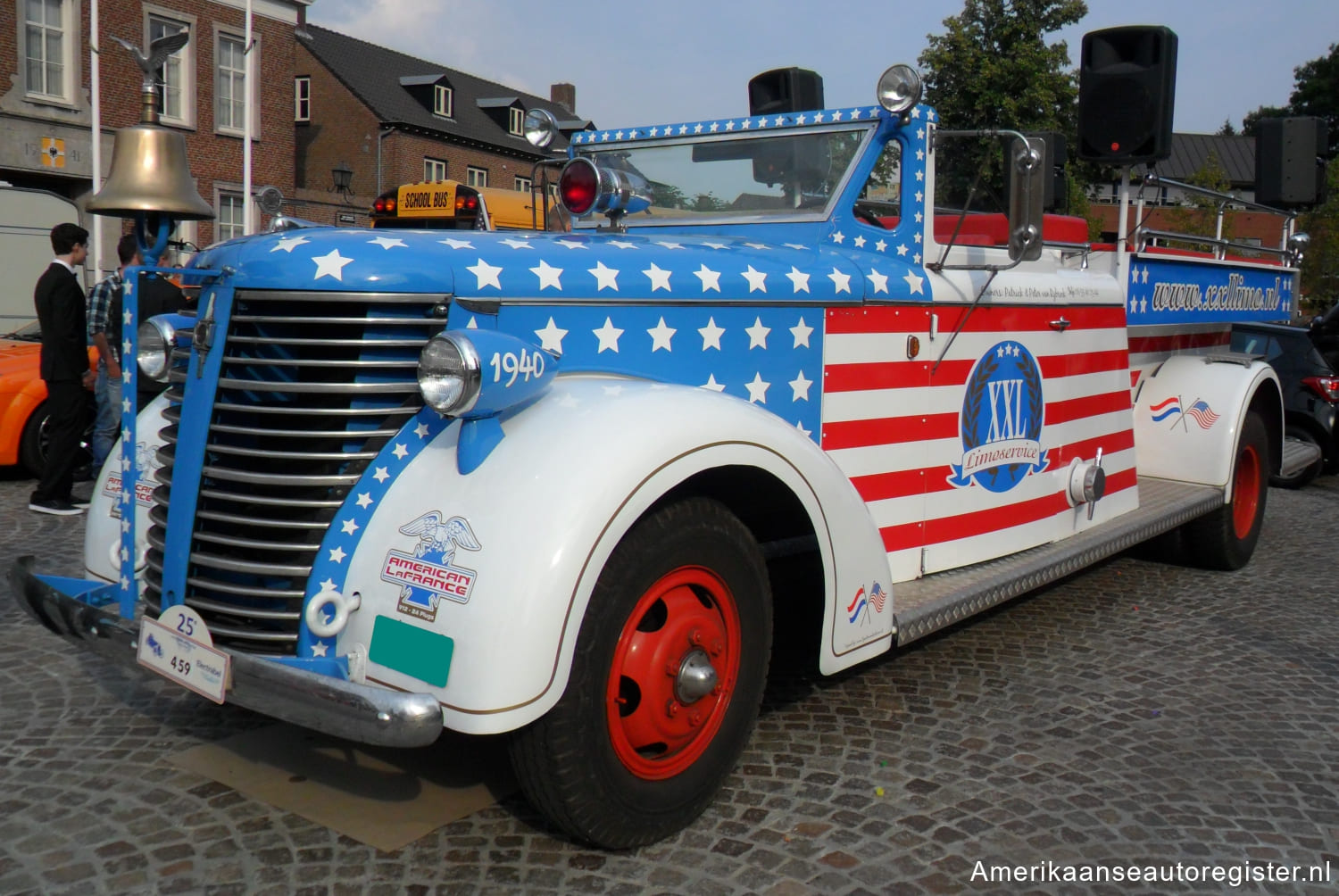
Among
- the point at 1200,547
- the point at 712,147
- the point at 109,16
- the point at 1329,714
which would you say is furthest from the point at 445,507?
the point at 109,16

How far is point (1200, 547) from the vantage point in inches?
254

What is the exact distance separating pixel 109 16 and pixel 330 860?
74.4 ft

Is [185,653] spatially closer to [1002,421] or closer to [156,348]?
[156,348]

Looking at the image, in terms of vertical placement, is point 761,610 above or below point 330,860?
above

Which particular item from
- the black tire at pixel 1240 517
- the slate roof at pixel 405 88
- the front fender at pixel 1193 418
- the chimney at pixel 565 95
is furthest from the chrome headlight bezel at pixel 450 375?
the chimney at pixel 565 95

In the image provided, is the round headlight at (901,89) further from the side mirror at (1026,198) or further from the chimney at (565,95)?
the chimney at (565,95)

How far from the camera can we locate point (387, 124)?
33.3m

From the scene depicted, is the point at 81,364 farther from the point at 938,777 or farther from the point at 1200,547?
the point at 1200,547

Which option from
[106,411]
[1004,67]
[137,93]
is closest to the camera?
[106,411]

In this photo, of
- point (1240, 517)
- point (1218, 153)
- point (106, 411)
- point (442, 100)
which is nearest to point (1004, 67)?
point (442, 100)

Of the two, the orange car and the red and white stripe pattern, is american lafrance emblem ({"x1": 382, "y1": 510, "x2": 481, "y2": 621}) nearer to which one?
the red and white stripe pattern

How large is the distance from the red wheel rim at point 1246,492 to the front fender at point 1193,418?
0.44 meters

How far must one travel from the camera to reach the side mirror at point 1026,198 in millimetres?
3934

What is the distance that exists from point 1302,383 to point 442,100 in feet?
100.0
